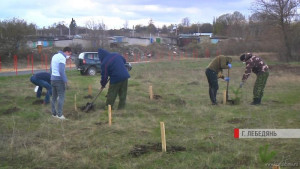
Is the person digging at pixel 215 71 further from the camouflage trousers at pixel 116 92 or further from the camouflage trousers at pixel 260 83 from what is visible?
the camouflage trousers at pixel 116 92

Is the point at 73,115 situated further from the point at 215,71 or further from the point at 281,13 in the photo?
the point at 281,13

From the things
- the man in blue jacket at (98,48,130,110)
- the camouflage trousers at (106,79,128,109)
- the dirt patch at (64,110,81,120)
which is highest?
the man in blue jacket at (98,48,130,110)

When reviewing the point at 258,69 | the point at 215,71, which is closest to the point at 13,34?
the point at 215,71

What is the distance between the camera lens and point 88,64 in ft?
67.5

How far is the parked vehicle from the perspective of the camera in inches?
806

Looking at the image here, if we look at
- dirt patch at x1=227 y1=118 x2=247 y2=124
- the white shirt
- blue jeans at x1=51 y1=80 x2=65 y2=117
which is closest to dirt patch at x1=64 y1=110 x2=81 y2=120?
blue jeans at x1=51 y1=80 x2=65 y2=117

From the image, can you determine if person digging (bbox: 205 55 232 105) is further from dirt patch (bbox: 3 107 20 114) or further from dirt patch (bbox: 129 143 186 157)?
dirt patch (bbox: 3 107 20 114)

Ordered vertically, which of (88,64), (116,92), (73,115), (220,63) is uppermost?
(220,63)

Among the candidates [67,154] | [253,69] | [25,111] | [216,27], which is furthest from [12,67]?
[216,27]

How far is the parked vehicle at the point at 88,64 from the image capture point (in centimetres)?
2048

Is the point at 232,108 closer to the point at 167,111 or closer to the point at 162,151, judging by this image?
the point at 167,111

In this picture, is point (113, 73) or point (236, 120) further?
point (113, 73)

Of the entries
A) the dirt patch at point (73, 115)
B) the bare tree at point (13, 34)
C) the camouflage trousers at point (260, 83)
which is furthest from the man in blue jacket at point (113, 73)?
the bare tree at point (13, 34)

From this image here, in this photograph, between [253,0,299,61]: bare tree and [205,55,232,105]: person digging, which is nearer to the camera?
[205,55,232,105]: person digging
